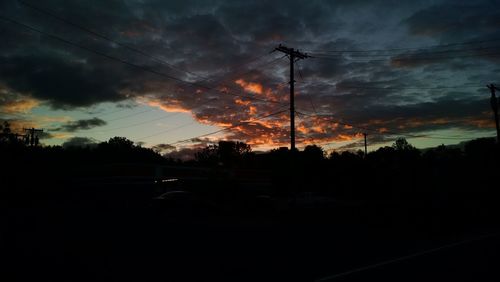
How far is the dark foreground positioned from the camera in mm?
8781

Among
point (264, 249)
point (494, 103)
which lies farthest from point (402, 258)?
point (494, 103)

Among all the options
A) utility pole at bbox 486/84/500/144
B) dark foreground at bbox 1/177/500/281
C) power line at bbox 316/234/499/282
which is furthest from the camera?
utility pole at bbox 486/84/500/144

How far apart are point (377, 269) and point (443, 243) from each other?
6717mm

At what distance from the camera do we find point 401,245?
14.1 meters

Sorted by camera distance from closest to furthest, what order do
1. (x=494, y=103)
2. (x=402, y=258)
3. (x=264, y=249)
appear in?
(x=402, y=258)
(x=264, y=249)
(x=494, y=103)

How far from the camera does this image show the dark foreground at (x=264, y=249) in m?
8.78

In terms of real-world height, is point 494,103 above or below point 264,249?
above

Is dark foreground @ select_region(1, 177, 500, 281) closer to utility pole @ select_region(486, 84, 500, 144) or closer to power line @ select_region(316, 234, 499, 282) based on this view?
power line @ select_region(316, 234, 499, 282)

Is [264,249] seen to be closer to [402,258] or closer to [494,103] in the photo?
[402,258]

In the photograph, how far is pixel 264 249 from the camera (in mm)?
12500

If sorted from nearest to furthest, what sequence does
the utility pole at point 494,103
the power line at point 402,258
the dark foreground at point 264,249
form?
the power line at point 402,258
the dark foreground at point 264,249
the utility pole at point 494,103

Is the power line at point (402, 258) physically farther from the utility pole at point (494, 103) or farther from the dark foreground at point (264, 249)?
the utility pole at point (494, 103)

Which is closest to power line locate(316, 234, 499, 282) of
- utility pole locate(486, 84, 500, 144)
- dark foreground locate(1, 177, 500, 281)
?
dark foreground locate(1, 177, 500, 281)

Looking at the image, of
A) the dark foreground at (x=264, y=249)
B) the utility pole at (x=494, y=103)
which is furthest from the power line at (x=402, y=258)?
the utility pole at (x=494, y=103)
